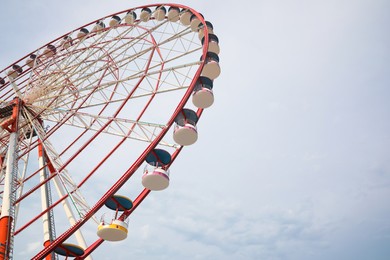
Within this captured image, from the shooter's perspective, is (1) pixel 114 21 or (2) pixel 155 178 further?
(1) pixel 114 21

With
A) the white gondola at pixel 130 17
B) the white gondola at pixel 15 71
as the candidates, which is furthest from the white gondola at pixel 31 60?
the white gondola at pixel 130 17

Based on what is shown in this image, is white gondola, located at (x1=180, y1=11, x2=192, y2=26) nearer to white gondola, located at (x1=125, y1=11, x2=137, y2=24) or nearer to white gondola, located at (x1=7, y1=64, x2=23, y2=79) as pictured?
white gondola, located at (x1=125, y1=11, x2=137, y2=24)

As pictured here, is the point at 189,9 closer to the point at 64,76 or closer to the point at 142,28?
the point at 142,28

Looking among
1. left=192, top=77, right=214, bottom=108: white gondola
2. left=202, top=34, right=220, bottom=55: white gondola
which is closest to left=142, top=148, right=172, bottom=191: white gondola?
left=192, top=77, right=214, bottom=108: white gondola

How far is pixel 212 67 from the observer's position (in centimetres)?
1430

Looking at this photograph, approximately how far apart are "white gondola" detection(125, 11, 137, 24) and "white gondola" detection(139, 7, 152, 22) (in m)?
0.55

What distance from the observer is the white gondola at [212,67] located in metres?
14.3

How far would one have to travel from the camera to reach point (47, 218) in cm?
1354

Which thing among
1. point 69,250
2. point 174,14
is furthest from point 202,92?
point 69,250

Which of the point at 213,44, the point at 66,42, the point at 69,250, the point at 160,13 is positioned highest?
the point at 160,13

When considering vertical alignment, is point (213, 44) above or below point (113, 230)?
above

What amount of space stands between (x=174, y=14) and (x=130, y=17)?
2.42m

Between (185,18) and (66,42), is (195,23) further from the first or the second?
(66,42)

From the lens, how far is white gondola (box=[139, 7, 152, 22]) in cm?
1758
